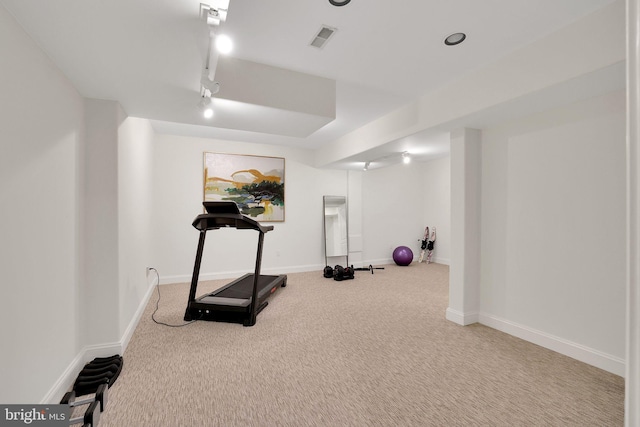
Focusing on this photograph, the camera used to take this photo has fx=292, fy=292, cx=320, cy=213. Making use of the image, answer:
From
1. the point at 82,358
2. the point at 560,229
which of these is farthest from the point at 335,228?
the point at 82,358

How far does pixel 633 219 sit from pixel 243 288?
3.83 metres

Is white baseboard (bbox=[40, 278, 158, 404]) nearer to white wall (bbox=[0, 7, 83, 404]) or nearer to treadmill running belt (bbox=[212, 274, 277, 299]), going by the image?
white wall (bbox=[0, 7, 83, 404])

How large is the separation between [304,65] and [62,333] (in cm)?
272

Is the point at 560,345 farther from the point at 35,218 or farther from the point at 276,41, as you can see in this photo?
the point at 35,218

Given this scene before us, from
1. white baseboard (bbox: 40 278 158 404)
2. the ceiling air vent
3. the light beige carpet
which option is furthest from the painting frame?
the ceiling air vent

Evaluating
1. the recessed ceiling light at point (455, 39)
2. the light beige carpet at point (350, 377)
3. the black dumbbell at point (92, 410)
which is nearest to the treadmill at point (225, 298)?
the light beige carpet at point (350, 377)

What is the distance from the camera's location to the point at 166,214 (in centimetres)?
469

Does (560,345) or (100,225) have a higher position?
(100,225)

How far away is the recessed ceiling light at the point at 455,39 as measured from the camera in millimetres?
2182

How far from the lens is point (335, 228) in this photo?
5.94 meters

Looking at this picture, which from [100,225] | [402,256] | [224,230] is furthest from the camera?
[402,256]

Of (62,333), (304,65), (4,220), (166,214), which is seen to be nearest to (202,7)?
(4,220)

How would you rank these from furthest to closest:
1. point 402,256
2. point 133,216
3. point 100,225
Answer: point 402,256 → point 133,216 → point 100,225

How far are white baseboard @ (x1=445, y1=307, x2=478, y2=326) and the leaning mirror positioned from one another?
116 inches
